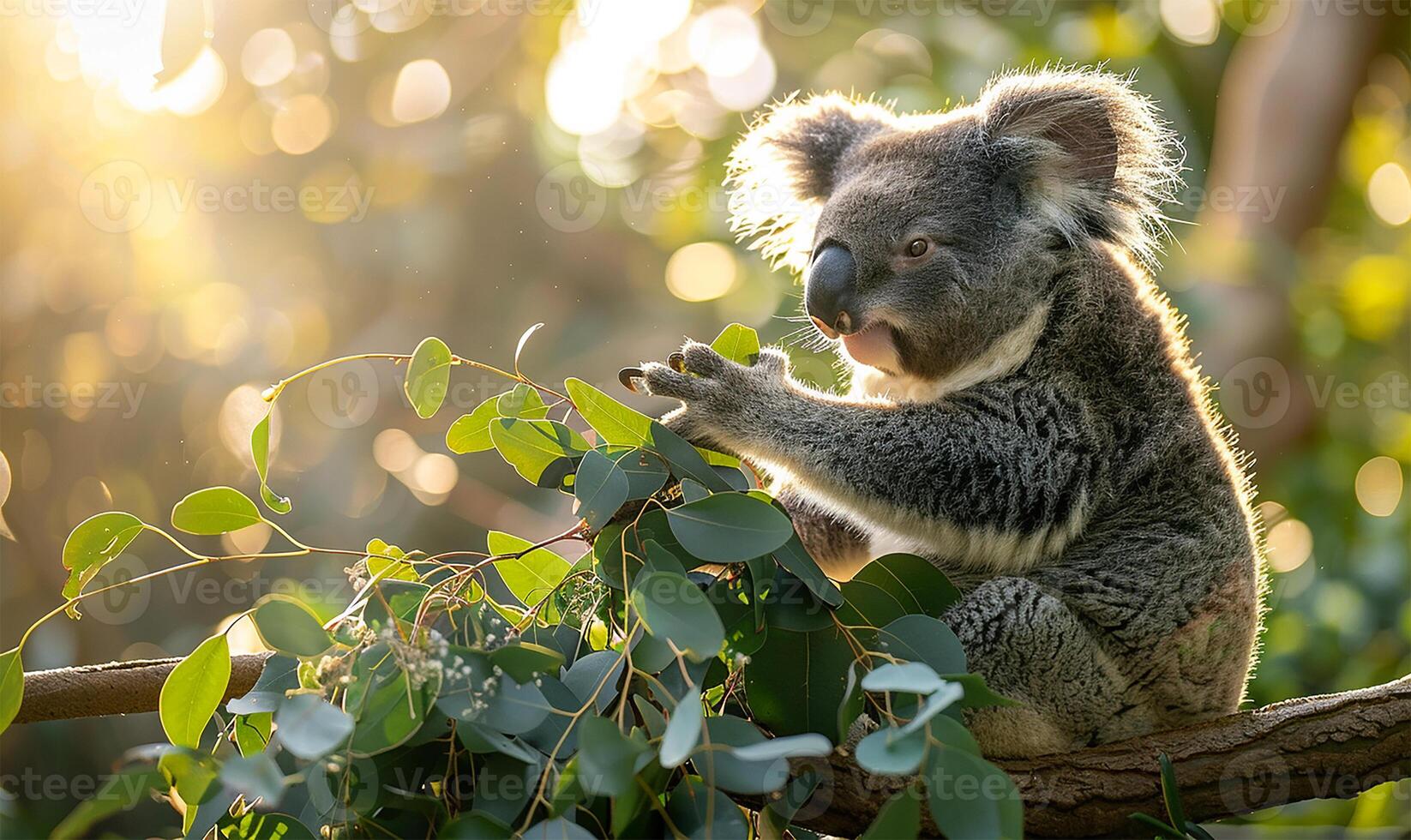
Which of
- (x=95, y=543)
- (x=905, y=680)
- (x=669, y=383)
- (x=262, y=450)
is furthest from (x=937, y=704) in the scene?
(x=95, y=543)

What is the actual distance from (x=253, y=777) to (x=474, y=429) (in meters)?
0.91

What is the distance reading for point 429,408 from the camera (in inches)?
78.1

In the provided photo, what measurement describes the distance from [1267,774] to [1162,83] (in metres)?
4.78

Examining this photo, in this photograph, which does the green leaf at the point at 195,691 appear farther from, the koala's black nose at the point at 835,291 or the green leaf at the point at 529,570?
the koala's black nose at the point at 835,291

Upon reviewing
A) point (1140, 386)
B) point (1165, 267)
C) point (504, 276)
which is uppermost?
point (1140, 386)

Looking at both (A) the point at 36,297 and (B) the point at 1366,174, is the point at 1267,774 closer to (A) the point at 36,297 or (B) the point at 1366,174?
(A) the point at 36,297

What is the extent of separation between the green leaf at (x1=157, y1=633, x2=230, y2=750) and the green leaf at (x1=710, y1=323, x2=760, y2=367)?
3.49ft

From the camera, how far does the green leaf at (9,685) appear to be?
1.85 metres

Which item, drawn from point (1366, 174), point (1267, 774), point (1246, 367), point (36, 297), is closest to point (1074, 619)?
point (1267, 774)

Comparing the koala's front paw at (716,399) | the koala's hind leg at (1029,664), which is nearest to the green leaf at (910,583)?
the koala's hind leg at (1029,664)

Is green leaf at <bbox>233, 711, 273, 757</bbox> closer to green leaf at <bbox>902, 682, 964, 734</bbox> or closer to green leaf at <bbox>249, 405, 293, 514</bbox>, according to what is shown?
green leaf at <bbox>249, 405, 293, 514</bbox>

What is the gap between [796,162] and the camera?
295 centimetres

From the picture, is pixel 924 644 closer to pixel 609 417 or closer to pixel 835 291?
pixel 609 417

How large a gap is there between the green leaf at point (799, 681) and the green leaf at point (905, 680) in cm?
36
